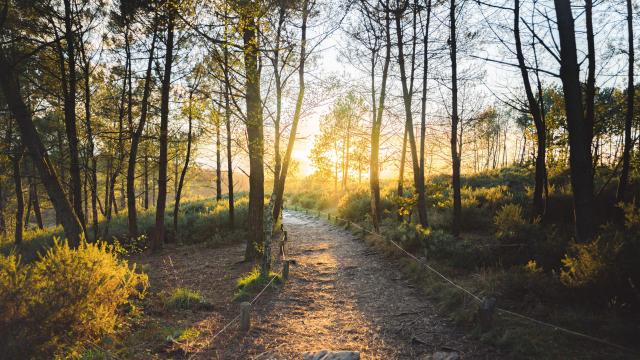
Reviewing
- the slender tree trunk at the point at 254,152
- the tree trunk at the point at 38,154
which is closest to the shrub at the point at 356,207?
the slender tree trunk at the point at 254,152

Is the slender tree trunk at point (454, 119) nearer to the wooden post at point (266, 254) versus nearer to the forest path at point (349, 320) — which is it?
the forest path at point (349, 320)

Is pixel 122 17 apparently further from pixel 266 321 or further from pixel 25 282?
pixel 266 321

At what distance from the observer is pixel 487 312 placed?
496 cm

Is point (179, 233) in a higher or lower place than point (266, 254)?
lower

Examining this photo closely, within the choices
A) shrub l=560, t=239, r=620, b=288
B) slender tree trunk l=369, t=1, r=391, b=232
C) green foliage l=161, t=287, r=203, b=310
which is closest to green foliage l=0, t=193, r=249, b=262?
slender tree trunk l=369, t=1, r=391, b=232

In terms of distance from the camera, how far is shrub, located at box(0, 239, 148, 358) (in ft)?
12.2

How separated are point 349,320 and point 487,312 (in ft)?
8.58

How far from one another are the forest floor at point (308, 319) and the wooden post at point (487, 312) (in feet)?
1.06

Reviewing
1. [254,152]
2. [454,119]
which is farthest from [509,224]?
[254,152]

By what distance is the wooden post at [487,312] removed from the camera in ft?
16.1

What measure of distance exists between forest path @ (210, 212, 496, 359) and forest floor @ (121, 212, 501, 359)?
0.02 m

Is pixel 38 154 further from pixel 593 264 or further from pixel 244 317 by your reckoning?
pixel 593 264

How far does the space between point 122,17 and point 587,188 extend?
14437mm

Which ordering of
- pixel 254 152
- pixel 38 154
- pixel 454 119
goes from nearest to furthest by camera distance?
pixel 38 154 → pixel 254 152 → pixel 454 119
